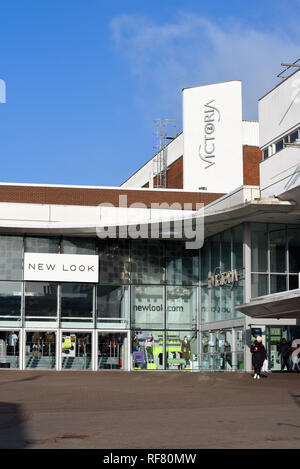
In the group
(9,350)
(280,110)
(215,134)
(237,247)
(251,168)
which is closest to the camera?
(280,110)

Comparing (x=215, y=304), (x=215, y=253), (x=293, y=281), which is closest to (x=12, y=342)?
(x=215, y=304)

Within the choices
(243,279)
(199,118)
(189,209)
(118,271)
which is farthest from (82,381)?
(199,118)

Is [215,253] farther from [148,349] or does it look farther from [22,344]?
[22,344]

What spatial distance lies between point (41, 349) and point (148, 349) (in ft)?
16.7

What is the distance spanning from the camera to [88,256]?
123 feet

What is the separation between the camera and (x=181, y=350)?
3844cm

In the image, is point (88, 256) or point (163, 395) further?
point (88, 256)

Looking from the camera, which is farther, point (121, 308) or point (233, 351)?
point (121, 308)

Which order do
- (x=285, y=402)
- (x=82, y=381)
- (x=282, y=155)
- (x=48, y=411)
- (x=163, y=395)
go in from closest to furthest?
1. (x=48, y=411)
2. (x=285, y=402)
3. (x=163, y=395)
4. (x=82, y=381)
5. (x=282, y=155)

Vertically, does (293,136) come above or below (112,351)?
above

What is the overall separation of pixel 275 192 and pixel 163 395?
43.9 ft

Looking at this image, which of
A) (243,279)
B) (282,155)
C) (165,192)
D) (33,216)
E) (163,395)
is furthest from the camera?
(165,192)

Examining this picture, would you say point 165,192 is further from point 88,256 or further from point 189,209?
point 88,256

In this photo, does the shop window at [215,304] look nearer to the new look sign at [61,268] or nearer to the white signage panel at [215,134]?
the new look sign at [61,268]
